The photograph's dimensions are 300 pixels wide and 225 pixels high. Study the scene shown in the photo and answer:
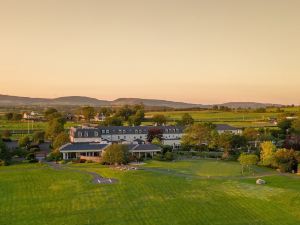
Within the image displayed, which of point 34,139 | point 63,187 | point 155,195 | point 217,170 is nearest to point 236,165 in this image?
point 217,170

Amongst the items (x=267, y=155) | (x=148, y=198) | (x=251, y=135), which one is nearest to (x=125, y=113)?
(x=251, y=135)

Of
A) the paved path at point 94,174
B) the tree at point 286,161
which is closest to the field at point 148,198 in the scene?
the paved path at point 94,174

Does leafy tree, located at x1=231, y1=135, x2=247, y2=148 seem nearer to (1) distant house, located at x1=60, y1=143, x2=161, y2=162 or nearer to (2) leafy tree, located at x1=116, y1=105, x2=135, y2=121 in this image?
(1) distant house, located at x1=60, y1=143, x2=161, y2=162

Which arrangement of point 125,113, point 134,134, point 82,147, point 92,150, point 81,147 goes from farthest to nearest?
point 125,113
point 134,134
point 82,147
point 81,147
point 92,150

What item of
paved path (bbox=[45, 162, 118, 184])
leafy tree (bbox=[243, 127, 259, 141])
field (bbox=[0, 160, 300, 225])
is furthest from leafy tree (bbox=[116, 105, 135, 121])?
field (bbox=[0, 160, 300, 225])

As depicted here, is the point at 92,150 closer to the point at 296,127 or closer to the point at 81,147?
the point at 81,147

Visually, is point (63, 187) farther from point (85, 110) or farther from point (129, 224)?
point (85, 110)
